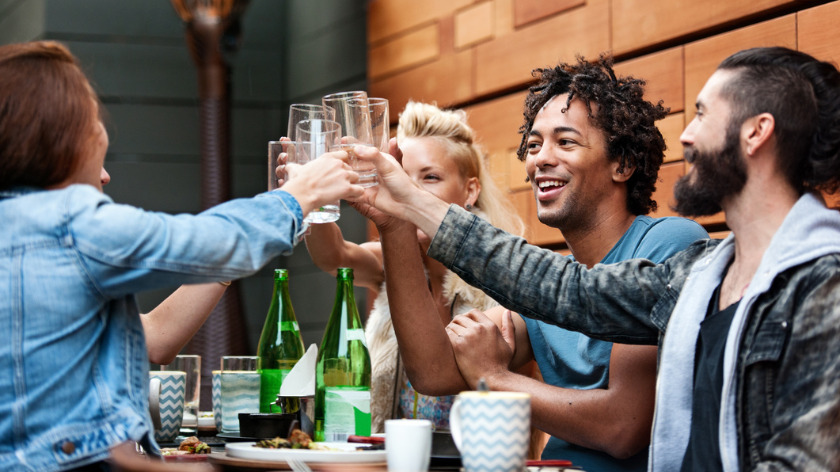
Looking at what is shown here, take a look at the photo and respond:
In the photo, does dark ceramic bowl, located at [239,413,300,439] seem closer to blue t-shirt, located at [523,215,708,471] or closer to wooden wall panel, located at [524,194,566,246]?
blue t-shirt, located at [523,215,708,471]

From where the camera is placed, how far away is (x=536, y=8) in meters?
3.83

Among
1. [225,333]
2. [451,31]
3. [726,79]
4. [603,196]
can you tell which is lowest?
[225,333]

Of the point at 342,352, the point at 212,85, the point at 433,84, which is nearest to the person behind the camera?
the point at 342,352

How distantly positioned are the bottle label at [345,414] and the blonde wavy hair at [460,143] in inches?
43.6

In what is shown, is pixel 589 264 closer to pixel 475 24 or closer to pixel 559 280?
pixel 559 280

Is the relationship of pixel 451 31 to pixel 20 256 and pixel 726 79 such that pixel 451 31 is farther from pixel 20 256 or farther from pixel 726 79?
pixel 20 256

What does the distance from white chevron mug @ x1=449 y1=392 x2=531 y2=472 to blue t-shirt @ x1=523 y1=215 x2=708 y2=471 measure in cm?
69

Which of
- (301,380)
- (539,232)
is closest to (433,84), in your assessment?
(539,232)

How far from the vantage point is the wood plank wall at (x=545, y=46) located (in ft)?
9.21

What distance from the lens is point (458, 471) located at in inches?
45.7

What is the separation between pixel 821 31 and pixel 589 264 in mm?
1200

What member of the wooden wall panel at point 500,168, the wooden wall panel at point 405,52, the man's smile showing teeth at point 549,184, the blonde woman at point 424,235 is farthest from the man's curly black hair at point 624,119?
the wooden wall panel at point 405,52

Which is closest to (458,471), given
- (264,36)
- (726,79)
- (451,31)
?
(726,79)

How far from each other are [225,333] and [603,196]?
3.21m
